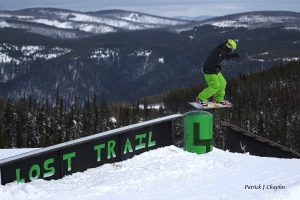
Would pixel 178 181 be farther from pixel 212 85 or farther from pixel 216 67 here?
pixel 216 67

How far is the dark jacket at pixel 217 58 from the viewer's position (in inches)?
544

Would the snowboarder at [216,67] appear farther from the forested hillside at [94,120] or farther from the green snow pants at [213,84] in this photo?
A: the forested hillside at [94,120]

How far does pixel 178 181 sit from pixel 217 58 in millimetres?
5191

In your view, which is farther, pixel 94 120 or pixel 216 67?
pixel 94 120

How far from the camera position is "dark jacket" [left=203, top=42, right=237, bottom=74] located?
13.8 meters

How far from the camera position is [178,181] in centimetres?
995

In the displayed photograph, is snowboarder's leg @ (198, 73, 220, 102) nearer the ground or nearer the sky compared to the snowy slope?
nearer the sky

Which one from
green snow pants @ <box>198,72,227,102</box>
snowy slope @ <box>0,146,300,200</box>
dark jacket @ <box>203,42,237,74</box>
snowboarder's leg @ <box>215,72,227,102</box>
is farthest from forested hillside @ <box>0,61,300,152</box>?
snowy slope @ <box>0,146,300,200</box>

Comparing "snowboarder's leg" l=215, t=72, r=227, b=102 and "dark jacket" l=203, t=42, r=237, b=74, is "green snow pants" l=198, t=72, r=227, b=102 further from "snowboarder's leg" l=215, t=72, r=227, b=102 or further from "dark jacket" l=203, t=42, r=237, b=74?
"dark jacket" l=203, t=42, r=237, b=74

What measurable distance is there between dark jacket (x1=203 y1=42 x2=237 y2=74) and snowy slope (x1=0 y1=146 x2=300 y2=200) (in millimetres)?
3106

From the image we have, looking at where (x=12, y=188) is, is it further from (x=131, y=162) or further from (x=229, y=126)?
(x=229, y=126)

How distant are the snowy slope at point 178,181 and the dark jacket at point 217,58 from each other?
10.2 feet

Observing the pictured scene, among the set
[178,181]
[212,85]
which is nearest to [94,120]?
[212,85]

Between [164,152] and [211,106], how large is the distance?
258cm
